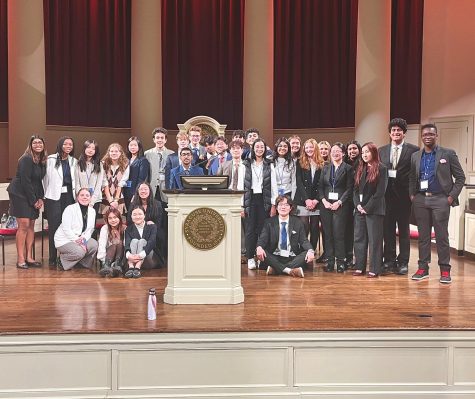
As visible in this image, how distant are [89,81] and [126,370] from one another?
9663 mm

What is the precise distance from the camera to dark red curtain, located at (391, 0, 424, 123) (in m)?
12.3

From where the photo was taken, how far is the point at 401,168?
6875 millimetres

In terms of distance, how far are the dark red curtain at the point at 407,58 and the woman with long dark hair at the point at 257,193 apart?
586 cm

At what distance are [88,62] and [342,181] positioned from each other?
779 centimetres

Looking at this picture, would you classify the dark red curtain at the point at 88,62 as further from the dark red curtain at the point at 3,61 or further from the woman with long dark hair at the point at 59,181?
the woman with long dark hair at the point at 59,181

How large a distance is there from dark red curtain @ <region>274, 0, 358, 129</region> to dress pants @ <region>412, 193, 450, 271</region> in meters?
6.80

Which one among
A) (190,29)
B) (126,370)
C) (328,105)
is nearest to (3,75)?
(190,29)

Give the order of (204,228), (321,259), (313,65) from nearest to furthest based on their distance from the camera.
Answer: (204,228)
(321,259)
(313,65)

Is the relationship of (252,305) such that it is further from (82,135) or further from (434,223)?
(82,135)

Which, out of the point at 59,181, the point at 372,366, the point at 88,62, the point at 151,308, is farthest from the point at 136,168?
the point at 88,62

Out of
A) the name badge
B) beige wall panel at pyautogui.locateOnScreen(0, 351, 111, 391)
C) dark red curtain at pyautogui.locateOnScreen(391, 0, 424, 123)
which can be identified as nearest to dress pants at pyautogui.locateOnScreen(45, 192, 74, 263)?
the name badge

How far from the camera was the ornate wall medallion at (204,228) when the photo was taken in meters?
5.39

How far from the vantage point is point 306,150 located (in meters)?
7.34

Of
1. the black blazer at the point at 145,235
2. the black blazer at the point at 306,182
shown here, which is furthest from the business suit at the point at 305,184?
the black blazer at the point at 145,235
